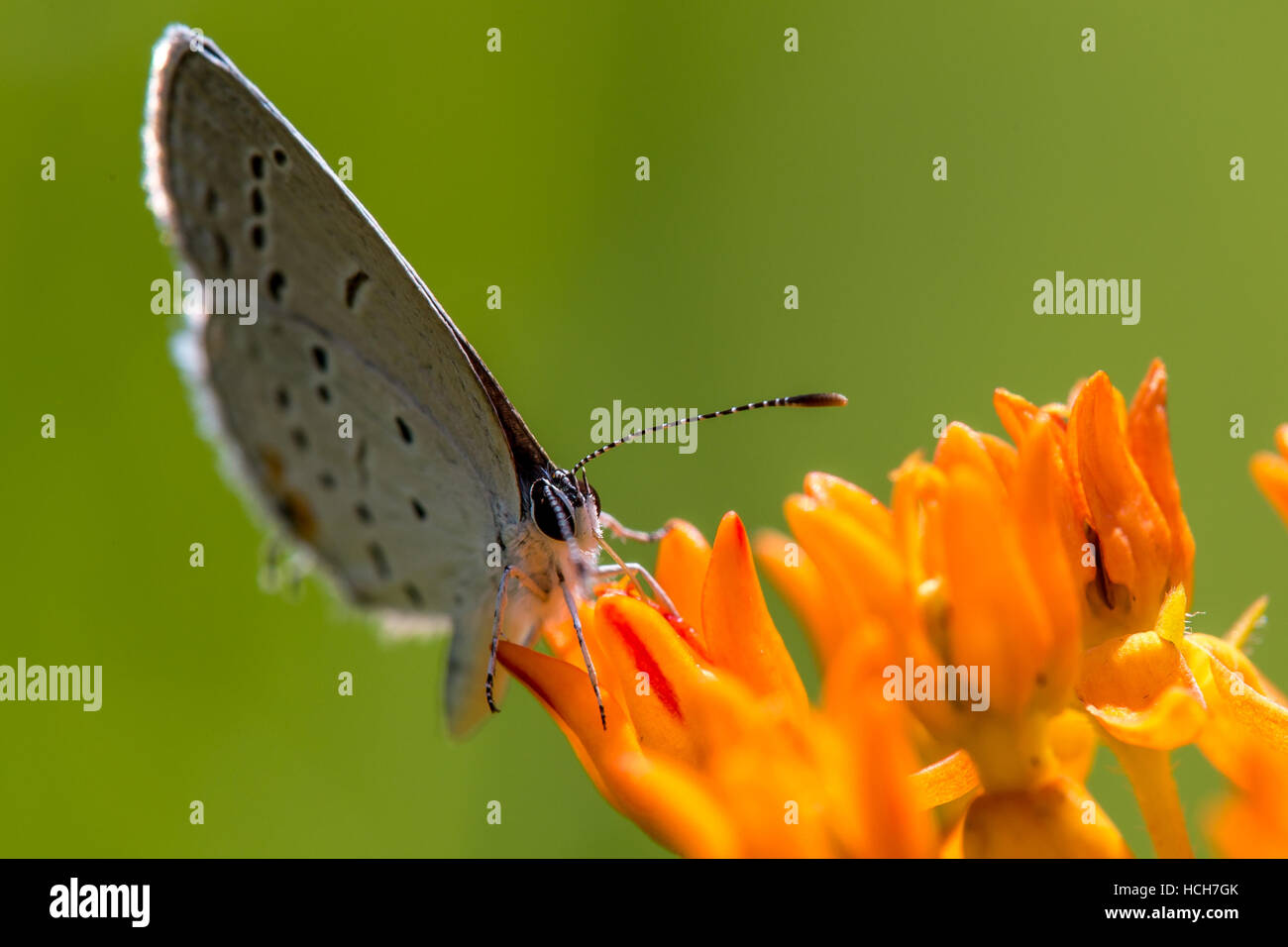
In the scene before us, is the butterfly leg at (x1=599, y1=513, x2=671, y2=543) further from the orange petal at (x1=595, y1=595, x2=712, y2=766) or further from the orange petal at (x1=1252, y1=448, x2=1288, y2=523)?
the orange petal at (x1=1252, y1=448, x2=1288, y2=523)

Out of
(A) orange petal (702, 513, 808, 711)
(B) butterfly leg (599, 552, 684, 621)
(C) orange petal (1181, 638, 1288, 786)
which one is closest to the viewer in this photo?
(C) orange petal (1181, 638, 1288, 786)

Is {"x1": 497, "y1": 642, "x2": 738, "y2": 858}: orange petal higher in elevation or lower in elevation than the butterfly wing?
lower

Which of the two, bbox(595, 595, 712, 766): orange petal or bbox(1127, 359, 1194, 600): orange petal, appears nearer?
bbox(595, 595, 712, 766): orange petal

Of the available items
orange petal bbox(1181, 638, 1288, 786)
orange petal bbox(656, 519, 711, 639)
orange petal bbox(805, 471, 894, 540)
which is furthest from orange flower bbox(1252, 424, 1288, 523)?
orange petal bbox(656, 519, 711, 639)

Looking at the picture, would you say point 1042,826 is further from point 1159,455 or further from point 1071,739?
point 1159,455

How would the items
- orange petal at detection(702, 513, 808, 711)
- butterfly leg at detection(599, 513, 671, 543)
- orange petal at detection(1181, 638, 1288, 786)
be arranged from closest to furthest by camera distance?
orange petal at detection(1181, 638, 1288, 786), orange petal at detection(702, 513, 808, 711), butterfly leg at detection(599, 513, 671, 543)
